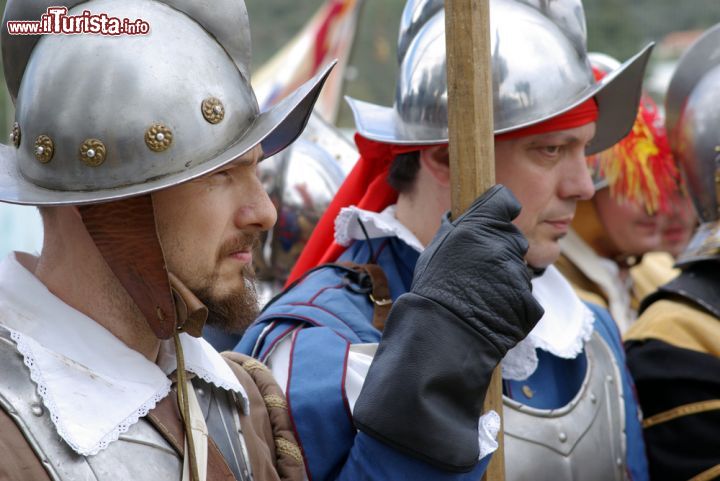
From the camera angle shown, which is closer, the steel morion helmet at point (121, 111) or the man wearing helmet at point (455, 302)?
the steel morion helmet at point (121, 111)

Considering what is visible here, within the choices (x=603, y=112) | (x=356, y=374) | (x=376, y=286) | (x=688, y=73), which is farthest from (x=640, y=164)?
(x=356, y=374)

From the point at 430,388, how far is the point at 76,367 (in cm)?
70

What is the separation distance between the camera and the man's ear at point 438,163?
10.5 feet

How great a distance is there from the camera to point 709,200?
Answer: 416 cm

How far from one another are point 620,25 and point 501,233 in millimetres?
12602

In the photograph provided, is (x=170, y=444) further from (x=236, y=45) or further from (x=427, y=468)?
(x=236, y=45)

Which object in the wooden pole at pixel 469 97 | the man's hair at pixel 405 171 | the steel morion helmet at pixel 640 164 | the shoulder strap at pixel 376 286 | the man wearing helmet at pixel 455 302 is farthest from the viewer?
the steel morion helmet at pixel 640 164

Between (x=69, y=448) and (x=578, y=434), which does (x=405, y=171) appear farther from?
(x=69, y=448)

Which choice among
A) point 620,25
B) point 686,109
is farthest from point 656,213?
point 620,25

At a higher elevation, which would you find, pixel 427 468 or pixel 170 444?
pixel 170 444

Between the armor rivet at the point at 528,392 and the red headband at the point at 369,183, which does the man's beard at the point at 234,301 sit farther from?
the armor rivet at the point at 528,392

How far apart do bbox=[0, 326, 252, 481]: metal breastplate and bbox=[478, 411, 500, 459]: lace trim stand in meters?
0.65

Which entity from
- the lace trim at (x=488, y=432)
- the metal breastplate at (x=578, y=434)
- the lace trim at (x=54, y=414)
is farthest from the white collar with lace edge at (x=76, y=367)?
the metal breastplate at (x=578, y=434)

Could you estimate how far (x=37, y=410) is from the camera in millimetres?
2086
